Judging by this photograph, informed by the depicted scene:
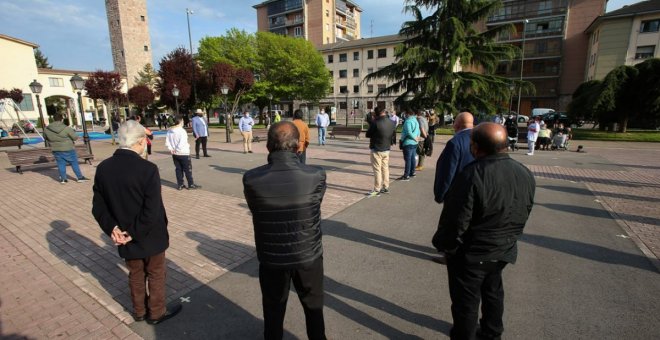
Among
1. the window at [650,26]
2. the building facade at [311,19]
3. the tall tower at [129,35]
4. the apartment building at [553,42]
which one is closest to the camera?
the window at [650,26]

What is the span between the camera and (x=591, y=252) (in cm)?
435

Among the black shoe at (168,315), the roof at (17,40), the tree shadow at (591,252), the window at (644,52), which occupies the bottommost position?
the tree shadow at (591,252)

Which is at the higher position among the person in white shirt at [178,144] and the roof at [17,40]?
the roof at [17,40]

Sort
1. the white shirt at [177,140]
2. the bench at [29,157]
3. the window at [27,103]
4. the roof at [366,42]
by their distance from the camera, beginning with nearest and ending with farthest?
the white shirt at [177,140] < the bench at [29,157] < the window at [27,103] < the roof at [366,42]

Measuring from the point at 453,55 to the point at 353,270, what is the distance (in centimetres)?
2130

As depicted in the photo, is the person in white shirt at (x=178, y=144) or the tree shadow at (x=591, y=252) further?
the person in white shirt at (x=178, y=144)

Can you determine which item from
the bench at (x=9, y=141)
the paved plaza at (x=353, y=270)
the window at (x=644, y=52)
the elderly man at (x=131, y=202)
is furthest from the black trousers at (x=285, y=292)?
the window at (x=644, y=52)

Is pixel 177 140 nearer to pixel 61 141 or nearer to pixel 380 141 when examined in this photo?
pixel 61 141

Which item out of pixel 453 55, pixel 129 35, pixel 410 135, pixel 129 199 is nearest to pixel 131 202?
pixel 129 199

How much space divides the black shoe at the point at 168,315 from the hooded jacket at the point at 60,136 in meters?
7.55

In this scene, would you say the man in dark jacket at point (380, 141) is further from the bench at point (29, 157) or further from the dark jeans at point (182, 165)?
the bench at point (29, 157)

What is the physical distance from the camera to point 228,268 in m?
4.01

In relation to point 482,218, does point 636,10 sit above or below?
above

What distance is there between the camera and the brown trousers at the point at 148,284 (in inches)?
111
